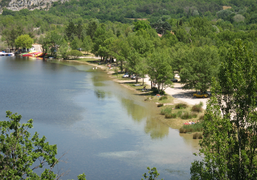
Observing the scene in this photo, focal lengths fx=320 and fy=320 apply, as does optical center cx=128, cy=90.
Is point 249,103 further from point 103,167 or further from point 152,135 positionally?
point 152,135

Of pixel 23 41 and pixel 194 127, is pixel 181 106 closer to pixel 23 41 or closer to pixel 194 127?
pixel 194 127

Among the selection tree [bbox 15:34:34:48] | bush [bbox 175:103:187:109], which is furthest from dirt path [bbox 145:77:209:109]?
tree [bbox 15:34:34:48]

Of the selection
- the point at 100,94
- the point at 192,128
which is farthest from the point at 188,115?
the point at 100,94

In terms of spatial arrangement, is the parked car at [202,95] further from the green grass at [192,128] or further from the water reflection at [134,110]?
the green grass at [192,128]

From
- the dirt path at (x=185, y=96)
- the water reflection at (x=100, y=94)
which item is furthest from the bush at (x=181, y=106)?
the water reflection at (x=100, y=94)

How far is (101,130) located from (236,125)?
24278 millimetres

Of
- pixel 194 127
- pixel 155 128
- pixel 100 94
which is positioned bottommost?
pixel 155 128

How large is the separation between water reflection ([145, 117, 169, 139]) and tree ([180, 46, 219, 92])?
15899mm

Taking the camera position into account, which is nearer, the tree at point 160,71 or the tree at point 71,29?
the tree at point 160,71

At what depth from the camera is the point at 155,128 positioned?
4350 centimetres

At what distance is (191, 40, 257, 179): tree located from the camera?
19.0 meters

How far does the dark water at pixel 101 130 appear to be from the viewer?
103ft

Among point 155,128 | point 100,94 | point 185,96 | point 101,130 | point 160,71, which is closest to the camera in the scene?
point 101,130

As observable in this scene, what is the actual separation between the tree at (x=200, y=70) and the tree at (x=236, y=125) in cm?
3856
